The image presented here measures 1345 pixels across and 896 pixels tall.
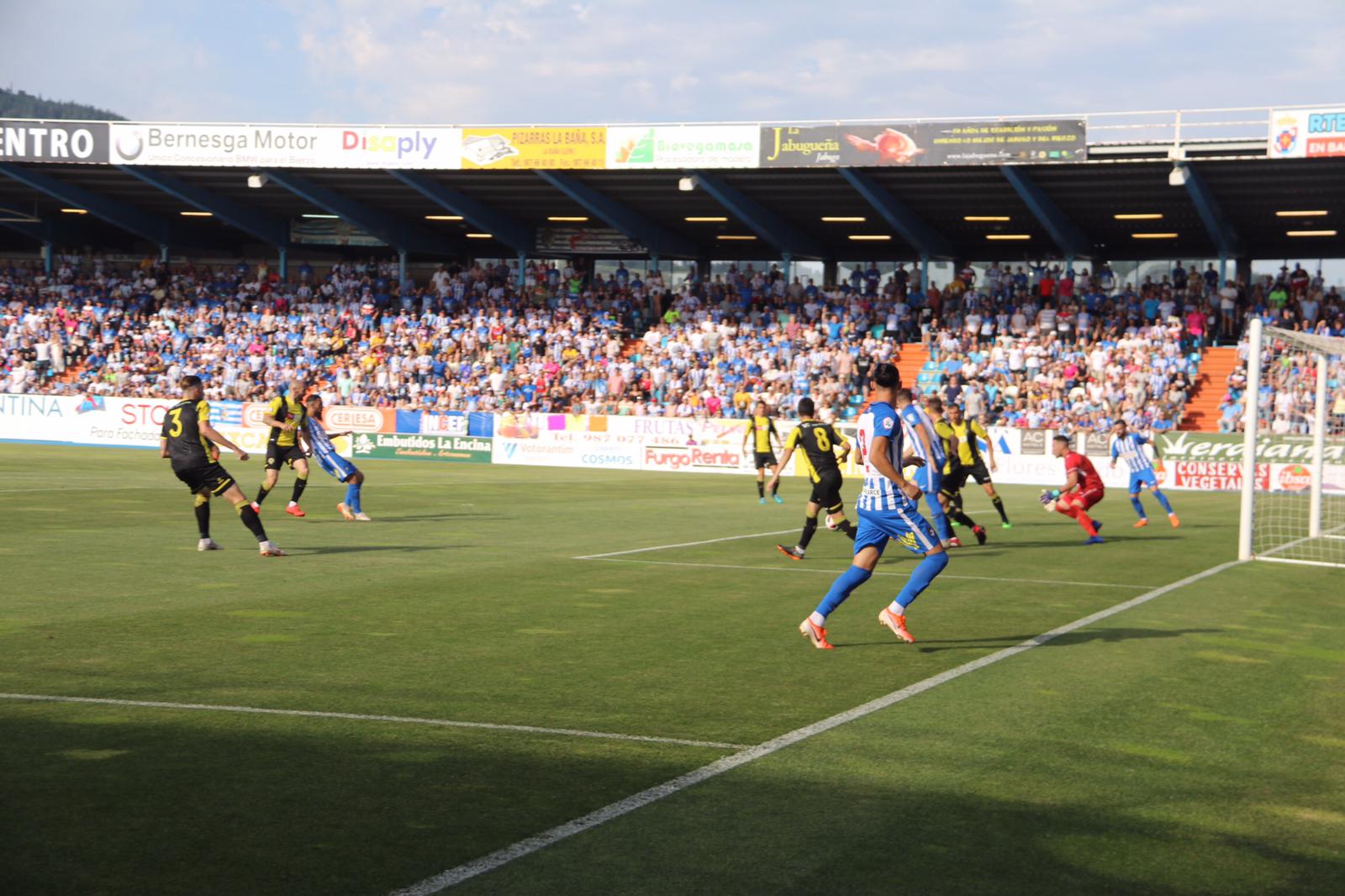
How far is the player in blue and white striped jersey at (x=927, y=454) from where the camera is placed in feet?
35.6

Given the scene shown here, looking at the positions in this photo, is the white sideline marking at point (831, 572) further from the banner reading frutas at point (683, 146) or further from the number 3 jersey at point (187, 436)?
the banner reading frutas at point (683, 146)

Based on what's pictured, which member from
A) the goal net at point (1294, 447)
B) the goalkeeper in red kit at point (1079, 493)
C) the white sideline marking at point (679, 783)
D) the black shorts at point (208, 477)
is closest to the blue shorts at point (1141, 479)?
the goal net at point (1294, 447)

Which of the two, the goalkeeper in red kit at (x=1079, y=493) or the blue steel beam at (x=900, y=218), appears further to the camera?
the blue steel beam at (x=900, y=218)

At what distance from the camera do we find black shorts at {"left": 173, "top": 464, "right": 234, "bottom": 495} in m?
14.5

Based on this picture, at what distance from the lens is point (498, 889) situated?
4.69m

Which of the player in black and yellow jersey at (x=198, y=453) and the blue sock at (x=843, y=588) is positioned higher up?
the player in black and yellow jersey at (x=198, y=453)

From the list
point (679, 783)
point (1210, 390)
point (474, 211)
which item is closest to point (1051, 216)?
point (1210, 390)

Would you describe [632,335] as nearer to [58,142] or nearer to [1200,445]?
[1200,445]

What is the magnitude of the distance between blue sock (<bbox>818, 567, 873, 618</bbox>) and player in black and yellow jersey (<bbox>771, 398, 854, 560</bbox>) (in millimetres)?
6167

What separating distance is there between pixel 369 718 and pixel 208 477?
27.0 feet

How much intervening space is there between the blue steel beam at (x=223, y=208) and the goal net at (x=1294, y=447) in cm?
3756

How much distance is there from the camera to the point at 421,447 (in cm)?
4141

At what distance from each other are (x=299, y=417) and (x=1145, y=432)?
22.7 metres

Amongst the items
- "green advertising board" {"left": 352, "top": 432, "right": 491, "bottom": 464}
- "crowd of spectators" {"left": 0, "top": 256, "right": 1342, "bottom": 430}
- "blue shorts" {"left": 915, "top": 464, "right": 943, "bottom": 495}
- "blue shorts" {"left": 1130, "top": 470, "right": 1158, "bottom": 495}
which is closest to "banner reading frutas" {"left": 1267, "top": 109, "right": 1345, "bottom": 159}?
"crowd of spectators" {"left": 0, "top": 256, "right": 1342, "bottom": 430}
